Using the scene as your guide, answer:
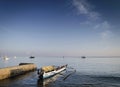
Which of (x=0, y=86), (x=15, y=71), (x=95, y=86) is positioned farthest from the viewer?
(x=15, y=71)

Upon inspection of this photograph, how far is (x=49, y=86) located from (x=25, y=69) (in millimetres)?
26486

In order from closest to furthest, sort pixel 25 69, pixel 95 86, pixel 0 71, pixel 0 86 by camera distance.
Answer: pixel 0 86 → pixel 95 86 → pixel 0 71 → pixel 25 69

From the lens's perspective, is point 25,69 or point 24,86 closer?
point 24,86

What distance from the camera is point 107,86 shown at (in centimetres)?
3806

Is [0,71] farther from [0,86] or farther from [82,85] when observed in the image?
[82,85]

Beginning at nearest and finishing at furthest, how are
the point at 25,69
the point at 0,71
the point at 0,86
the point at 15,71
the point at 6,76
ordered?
the point at 0,86 → the point at 0,71 → the point at 6,76 → the point at 15,71 → the point at 25,69

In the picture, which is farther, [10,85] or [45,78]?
[45,78]

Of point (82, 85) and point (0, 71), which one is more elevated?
point (0, 71)

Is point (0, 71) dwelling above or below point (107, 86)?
above

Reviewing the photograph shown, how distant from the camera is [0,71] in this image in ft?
134

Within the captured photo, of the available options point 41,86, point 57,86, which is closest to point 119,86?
point 57,86

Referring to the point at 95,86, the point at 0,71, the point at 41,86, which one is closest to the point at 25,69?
the point at 0,71

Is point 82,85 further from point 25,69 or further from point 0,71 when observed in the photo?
point 25,69

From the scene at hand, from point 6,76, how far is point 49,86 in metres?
13.3
